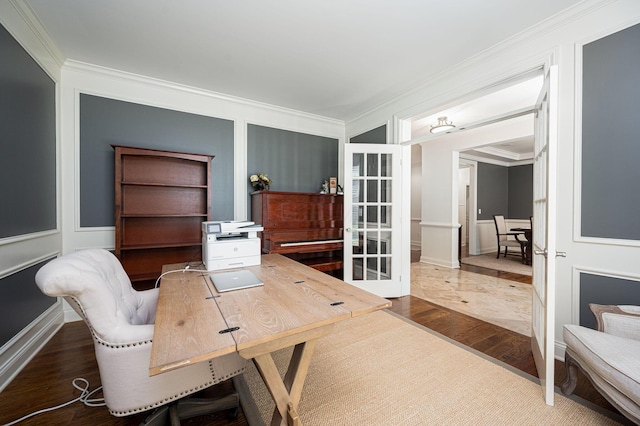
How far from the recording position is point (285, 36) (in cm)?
222

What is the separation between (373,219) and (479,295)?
1755 millimetres

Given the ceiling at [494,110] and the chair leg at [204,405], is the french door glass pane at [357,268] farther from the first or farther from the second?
the chair leg at [204,405]

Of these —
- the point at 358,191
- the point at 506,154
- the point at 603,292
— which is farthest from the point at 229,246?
the point at 506,154

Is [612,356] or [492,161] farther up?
[492,161]

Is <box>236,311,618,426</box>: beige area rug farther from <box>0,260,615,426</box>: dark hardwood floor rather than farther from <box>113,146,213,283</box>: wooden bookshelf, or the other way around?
<box>113,146,213,283</box>: wooden bookshelf

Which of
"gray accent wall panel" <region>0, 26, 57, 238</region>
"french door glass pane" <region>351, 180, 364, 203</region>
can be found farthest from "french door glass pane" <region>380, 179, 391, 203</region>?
"gray accent wall panel" <region>0, 26, 57, 238</region>

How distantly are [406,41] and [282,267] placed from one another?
225 centimetres

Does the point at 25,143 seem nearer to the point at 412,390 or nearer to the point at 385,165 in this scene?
the point at 412,390

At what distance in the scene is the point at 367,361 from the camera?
75.1 inches

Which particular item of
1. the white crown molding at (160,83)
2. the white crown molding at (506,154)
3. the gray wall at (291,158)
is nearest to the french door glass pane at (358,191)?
the gray wall at (291,158)

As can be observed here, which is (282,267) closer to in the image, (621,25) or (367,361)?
(367,361)

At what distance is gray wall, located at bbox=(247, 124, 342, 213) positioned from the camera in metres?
3.62

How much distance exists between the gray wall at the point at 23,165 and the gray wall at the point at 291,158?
1.95 meters

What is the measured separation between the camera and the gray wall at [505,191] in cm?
653
